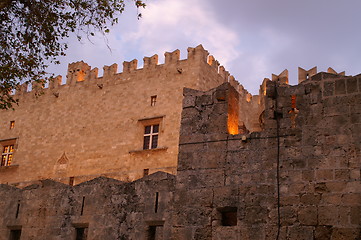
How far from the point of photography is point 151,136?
2283 centimetres

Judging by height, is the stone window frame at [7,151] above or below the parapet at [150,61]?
below

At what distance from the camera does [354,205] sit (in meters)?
7.25

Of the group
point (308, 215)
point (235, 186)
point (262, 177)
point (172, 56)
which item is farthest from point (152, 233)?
point (172, 56)

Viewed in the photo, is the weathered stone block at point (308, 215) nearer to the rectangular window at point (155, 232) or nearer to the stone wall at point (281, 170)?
the stone wall at point (281, 170)

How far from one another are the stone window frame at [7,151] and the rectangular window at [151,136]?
339 inches

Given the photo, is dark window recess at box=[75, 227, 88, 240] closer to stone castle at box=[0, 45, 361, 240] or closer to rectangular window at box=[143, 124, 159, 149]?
stone castle at box=[0, 45, 361, 240]

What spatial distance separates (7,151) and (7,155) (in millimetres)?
348

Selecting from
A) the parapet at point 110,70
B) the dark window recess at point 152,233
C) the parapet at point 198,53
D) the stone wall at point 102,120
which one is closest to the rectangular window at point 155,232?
the dark window recess at point 152,233

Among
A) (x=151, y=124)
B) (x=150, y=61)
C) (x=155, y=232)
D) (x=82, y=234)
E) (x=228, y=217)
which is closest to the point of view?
(x=228, y=217)

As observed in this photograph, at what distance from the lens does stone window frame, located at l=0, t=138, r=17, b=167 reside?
27.5 m

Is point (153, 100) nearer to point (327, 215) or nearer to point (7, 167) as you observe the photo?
point (7, 167)

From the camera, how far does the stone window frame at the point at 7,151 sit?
27.5 m

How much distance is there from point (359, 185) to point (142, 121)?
649 inches

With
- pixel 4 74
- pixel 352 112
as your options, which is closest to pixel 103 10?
pixel 4 74
